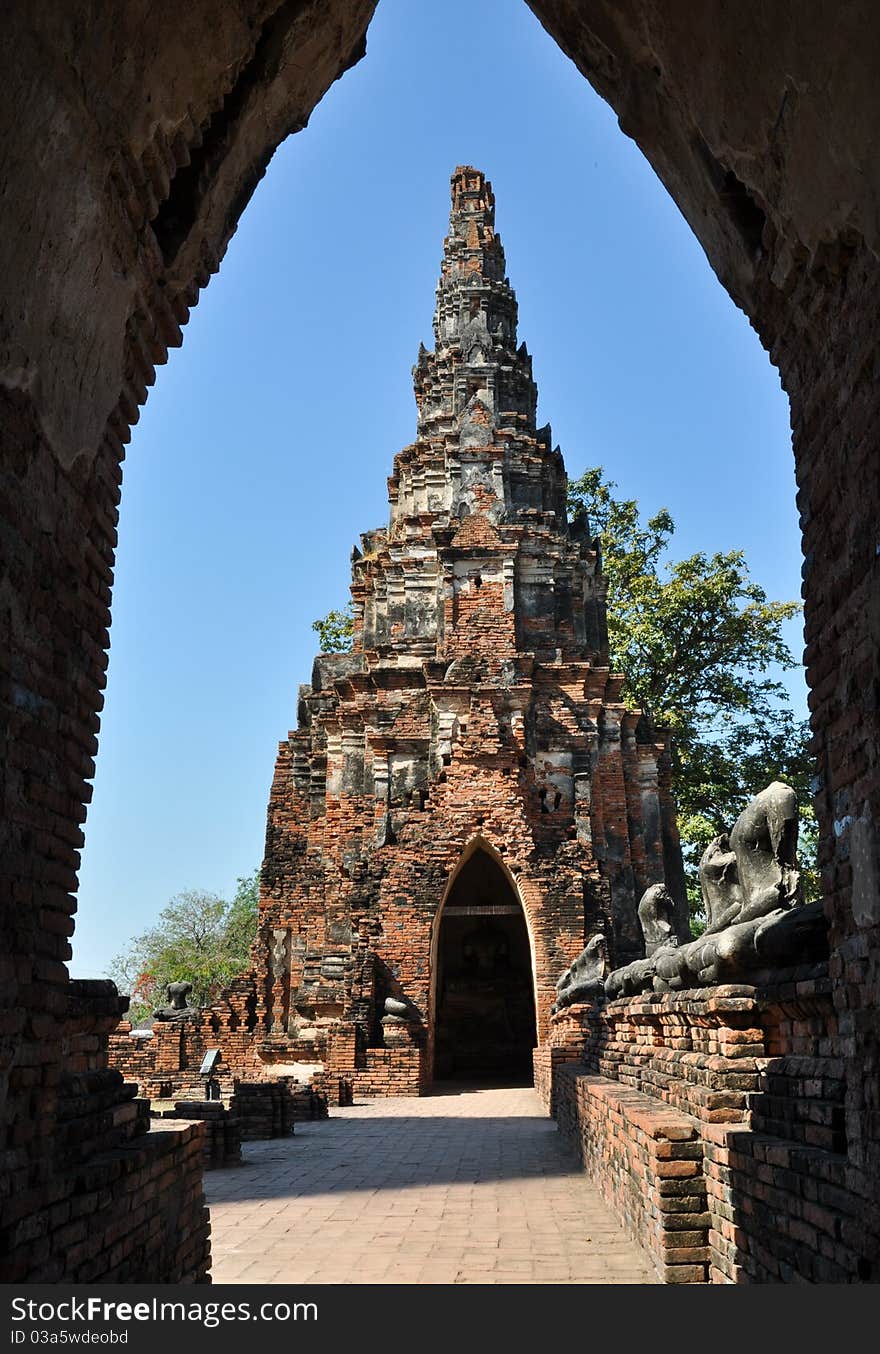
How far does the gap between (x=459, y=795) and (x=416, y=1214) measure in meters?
11.4

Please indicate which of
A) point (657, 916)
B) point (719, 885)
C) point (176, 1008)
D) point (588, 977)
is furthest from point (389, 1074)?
point (719, 885)

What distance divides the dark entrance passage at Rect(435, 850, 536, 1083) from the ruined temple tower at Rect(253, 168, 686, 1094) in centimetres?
4

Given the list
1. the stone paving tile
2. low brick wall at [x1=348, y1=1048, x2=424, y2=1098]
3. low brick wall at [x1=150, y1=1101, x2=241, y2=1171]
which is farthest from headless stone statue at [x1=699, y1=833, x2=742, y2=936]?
low brick wall at [x1=348, y1=1048, x2=424, y2=1098]

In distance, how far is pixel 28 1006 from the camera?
338cm

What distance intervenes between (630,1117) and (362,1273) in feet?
4.70

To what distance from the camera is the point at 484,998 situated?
822 inches

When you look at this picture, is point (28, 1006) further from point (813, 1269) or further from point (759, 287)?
point (759, 287)

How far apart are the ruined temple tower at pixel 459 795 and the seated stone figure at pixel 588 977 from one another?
2.34 metres

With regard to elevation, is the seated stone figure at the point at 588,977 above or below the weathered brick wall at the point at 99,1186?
above

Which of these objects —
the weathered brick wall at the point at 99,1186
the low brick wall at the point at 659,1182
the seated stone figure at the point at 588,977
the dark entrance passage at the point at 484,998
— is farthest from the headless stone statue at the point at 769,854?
the dark entrance passage at the point at 484,998

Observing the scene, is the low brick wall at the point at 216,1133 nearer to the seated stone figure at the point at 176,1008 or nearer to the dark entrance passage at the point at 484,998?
the seated stone figure at the point at 176,1008

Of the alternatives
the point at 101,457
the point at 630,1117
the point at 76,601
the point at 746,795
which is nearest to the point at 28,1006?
the point at 76,601

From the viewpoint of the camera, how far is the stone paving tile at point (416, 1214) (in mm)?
5141

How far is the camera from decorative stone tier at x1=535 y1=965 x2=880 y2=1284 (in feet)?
10.6
